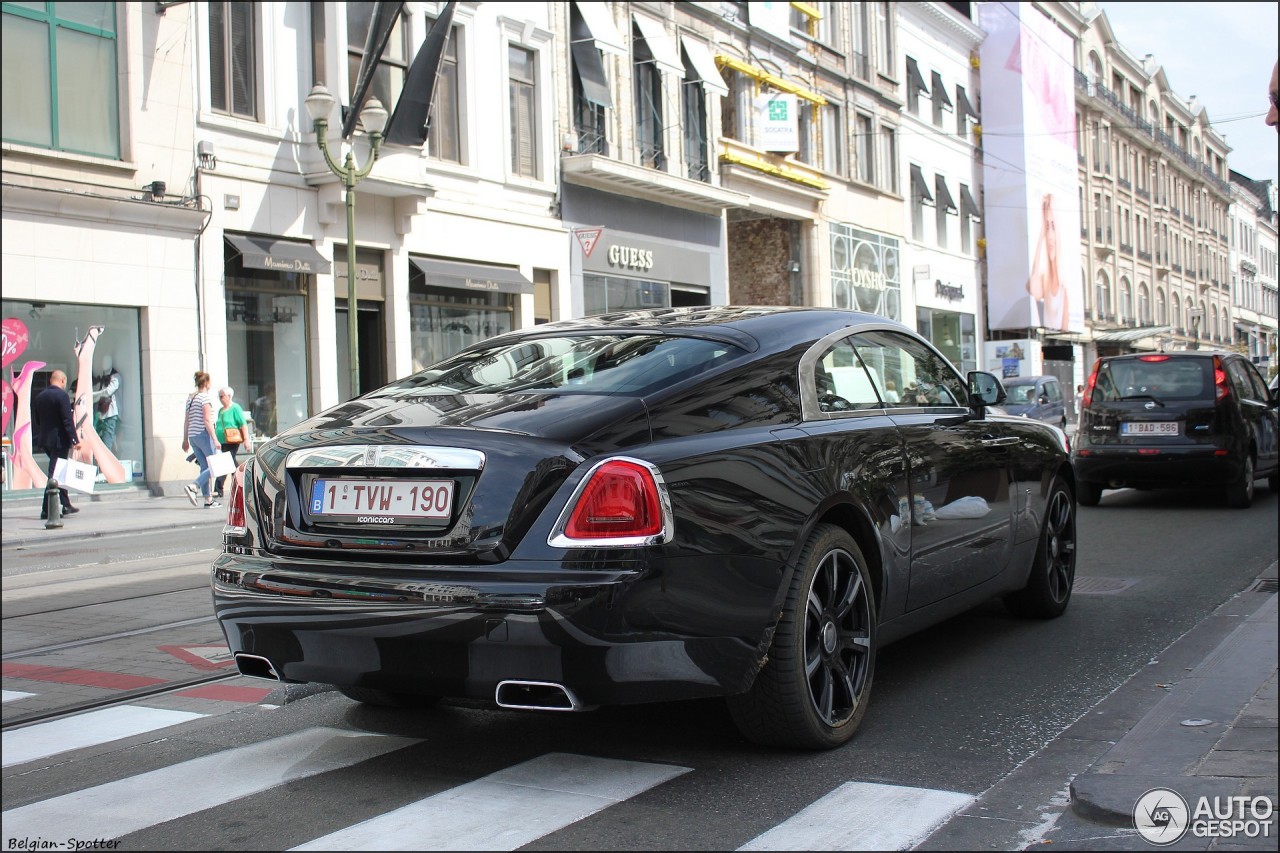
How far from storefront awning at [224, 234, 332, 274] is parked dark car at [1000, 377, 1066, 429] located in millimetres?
14530

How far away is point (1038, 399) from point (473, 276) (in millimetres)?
12575

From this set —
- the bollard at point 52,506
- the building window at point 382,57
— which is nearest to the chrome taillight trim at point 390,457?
the bollard at point 52,506

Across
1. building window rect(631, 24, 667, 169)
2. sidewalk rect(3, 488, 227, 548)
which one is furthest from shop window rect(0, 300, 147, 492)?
building window rect(631, 24, 667, 169)

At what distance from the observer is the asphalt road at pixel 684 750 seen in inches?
144

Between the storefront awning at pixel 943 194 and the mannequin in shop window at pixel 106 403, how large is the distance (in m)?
32.4

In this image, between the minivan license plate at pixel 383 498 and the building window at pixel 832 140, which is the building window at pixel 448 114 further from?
the minivan license plate at pixel 383 498

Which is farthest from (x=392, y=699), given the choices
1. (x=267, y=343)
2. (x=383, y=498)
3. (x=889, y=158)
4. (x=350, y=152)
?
(x=889, y=158)

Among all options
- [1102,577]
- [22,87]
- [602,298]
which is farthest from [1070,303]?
[1102,577]

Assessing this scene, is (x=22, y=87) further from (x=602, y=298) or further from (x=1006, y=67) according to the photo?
(x=1006, y=67)

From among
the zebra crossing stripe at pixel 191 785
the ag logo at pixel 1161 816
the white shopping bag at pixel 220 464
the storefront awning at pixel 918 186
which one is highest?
the storefront awning at pixel 918 186

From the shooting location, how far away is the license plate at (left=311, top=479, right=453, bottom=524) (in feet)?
12.7

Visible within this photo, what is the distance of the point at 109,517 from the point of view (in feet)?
53.1

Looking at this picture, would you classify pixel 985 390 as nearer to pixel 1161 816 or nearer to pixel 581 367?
pixel 581 367

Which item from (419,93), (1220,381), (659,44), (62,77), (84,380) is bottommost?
(1220,381)
